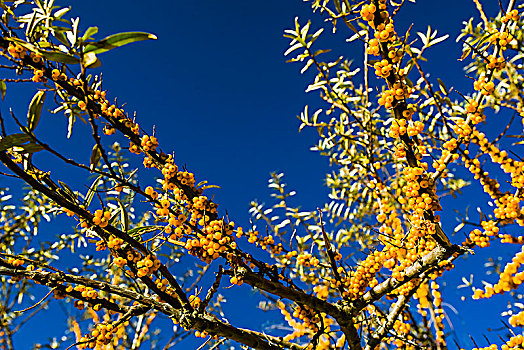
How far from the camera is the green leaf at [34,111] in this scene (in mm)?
1316

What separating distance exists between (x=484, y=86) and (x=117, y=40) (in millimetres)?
1793

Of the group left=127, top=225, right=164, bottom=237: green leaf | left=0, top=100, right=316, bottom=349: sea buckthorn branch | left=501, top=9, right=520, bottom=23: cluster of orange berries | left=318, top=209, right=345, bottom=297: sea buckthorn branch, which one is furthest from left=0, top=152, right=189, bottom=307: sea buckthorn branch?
left=501, top=9, right=520, bottom=23: cluster of orange berries

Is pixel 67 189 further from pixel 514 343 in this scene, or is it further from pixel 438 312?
pixel 438 312

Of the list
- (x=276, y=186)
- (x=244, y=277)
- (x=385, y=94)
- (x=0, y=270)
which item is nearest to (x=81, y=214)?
(x=0, y=270)

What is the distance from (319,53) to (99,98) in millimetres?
1637

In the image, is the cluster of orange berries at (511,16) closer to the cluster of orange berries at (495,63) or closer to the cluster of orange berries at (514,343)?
the cluster of orange berries at (495,63)

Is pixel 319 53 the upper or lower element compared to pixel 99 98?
upper

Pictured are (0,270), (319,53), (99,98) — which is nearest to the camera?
(0,270)

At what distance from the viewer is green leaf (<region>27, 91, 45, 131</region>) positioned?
1316mm

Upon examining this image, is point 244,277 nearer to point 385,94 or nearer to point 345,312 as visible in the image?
point 345,312

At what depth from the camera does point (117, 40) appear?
1097 mm

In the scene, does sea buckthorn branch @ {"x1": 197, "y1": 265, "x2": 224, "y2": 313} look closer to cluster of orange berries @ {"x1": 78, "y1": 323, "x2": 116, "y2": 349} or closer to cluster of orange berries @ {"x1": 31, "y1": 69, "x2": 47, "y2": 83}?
cluster of orange berries @ {"x1": 78, "y1": 323, "x2": 116, "y2": 349}

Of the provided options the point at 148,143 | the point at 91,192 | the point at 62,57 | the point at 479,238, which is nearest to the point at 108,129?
the point at 148,143

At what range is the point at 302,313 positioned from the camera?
7.95 ft
